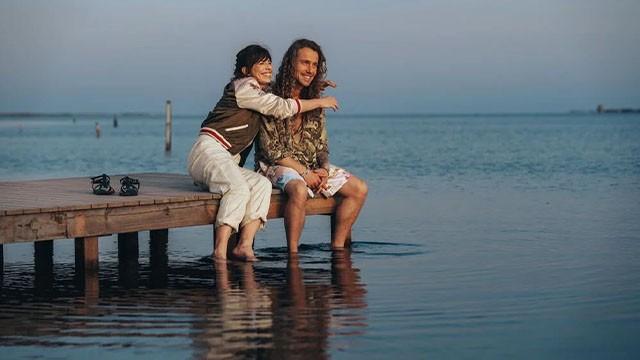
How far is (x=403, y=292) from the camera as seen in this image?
23.2ft

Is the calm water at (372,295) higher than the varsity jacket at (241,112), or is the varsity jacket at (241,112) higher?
the varsity jacket at (241,112)

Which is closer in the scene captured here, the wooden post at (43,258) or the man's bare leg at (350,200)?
the wooden post at (43,258)

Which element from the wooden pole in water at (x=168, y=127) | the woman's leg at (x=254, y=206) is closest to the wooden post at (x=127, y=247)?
the woman's leg at (x=254, y=206)

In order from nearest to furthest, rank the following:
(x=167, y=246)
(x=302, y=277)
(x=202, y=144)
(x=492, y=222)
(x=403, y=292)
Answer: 1. (x=403, y=292)
2. (x=302, y=277)
3. (x=202, y=144)
4. (x=167, y=246)
5. (x=492, y=222)

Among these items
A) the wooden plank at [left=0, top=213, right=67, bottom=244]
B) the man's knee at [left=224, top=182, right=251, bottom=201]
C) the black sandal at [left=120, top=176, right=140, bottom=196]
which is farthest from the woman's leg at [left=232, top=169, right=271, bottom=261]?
the wooden plank at [left=0, top=213, right=67, bottom=244]

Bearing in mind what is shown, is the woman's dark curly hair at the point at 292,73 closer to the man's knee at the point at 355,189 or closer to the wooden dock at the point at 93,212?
the man's knee at the point at 355,189

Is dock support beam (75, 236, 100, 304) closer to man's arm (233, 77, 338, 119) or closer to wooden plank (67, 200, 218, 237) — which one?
wooden plank (67, 200, 218, 237)

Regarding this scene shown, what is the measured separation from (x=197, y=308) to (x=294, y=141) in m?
2.51

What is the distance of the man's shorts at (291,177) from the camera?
8.55 metres

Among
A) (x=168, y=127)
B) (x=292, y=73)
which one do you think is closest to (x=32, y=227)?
(x=292, y=73)

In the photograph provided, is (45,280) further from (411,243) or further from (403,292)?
(411,243)

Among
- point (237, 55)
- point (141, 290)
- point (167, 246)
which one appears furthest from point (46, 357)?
point (167, 246)

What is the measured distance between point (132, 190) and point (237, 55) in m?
1.35

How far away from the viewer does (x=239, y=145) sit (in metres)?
8.43
